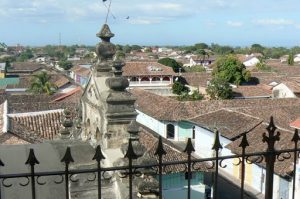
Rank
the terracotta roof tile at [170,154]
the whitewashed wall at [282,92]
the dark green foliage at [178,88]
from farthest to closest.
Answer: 1. the dark green foliage at [178,88]
2. the whitewashed wall at [282,92]
3. the terracotta roof tile at [170,154]

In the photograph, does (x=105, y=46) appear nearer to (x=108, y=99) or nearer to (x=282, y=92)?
(x=108, y=99)

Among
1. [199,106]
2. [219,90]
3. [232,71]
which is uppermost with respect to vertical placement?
[232,71]

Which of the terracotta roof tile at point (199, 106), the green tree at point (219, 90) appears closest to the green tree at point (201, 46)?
the green tree at point (219, 90)

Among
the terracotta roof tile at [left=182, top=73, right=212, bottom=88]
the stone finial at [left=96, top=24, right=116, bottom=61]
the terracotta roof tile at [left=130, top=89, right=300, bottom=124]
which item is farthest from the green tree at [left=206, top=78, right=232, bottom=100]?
the stone finial at [left=96, top=24, right=116, bottom=61]

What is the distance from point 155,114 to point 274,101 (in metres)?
9.86

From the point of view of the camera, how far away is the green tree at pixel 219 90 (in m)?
38.0

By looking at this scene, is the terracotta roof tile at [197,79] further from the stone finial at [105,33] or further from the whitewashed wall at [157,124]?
the stone finial at [105,33]

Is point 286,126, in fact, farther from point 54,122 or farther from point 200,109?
point 54,122

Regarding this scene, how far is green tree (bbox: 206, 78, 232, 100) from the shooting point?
38.0 m

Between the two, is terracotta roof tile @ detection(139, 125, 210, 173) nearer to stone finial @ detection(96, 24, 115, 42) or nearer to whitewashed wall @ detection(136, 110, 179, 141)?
stone finial @ detection(96, 24, 115, 42)

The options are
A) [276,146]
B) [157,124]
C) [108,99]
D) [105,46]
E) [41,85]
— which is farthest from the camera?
[41,85]

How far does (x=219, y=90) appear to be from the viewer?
3834 cm

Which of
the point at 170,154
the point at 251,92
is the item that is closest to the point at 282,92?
the point at 251,92

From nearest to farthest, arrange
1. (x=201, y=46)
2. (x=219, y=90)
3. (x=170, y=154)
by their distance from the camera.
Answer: (x=170, y=154)
(x=219, y=90)
(x=201, y=46)
